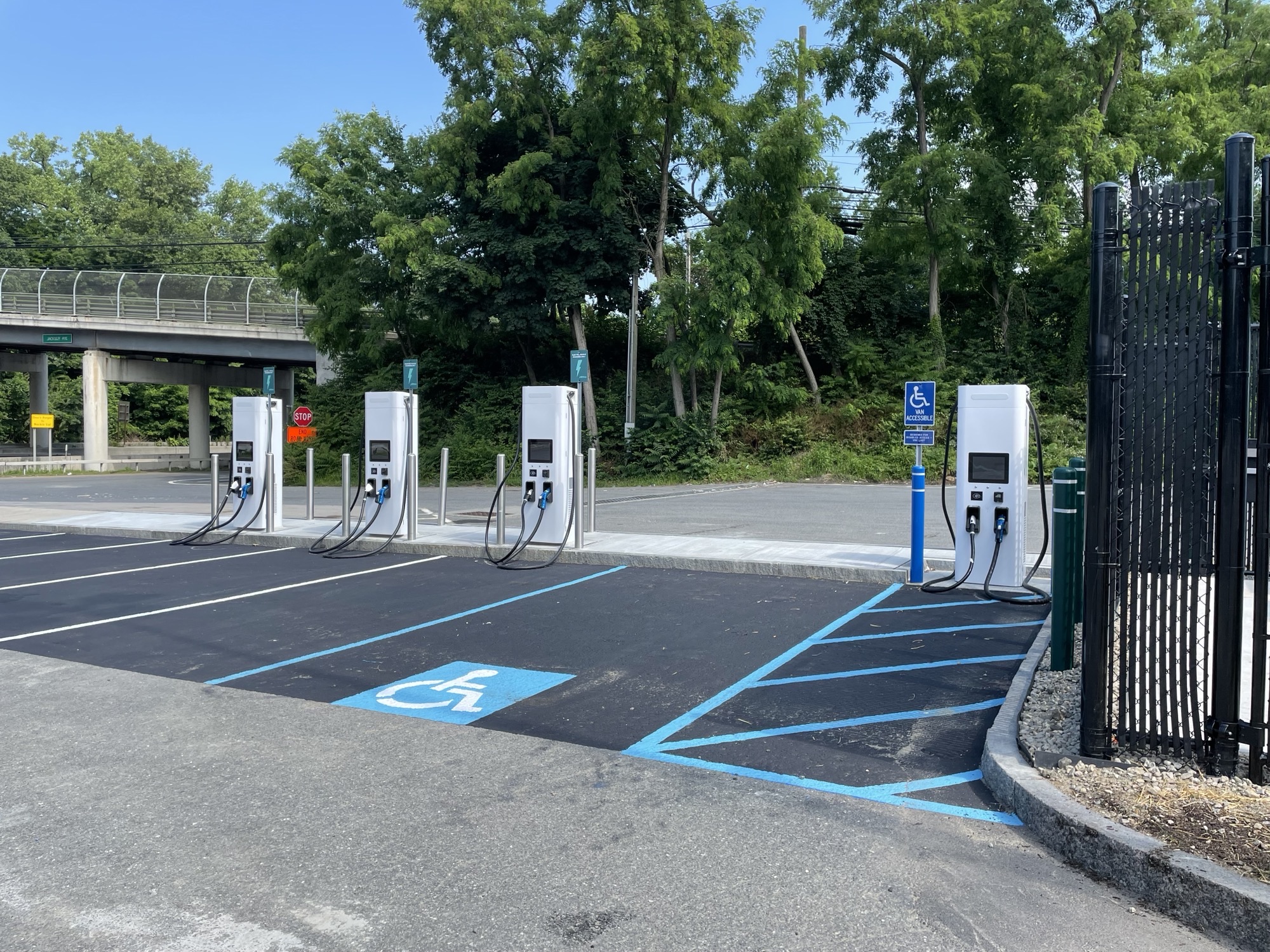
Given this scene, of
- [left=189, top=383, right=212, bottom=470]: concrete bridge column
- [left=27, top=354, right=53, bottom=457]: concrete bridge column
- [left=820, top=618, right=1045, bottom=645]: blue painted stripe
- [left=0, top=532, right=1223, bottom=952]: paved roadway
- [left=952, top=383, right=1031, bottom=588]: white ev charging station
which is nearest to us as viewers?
[left=0, top=532, right=1223, bottom=952]: paved roadway

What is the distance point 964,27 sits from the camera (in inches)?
1045

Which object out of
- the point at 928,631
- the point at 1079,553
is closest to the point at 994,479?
the point at 928,631

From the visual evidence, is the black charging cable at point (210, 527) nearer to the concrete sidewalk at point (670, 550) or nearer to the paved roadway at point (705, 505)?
the concrete sidewalk at point (670, 550)

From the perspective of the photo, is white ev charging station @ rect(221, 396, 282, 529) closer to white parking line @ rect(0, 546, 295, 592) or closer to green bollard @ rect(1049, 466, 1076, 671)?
white parking line @ rect(0, 546, 295, 592)

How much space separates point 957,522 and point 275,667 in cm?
623

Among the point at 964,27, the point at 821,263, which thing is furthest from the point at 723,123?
the point at 964,27

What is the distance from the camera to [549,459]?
1223cm

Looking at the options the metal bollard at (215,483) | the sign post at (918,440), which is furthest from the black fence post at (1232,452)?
the metal bollard at (215,483)

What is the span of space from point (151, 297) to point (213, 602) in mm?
37725

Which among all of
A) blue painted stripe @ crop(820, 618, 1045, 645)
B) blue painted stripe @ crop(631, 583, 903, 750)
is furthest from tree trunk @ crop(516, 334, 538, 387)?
blue painted stripe @ crop(820, 618, 1045, 645)

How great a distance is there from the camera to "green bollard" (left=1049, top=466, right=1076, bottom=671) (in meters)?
6.27

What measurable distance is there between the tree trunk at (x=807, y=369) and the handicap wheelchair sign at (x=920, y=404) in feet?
65.6

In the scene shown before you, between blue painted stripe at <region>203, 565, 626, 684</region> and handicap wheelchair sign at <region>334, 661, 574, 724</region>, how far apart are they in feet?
3.50

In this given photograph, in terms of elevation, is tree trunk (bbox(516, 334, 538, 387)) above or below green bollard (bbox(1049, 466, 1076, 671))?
above
